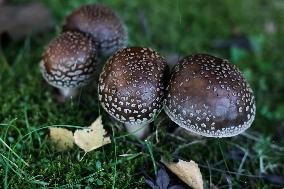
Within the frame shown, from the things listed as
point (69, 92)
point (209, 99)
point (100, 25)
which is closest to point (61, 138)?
point (69, 92)

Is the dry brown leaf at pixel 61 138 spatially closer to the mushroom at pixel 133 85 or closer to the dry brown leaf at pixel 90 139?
the dry brown leaf at pixel 90 139

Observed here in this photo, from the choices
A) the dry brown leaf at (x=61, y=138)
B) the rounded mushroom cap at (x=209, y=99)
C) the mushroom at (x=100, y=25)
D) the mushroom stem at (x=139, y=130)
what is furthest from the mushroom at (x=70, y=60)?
the rounded mushroom cap at (x=209, y=99)

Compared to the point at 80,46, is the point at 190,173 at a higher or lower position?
lower

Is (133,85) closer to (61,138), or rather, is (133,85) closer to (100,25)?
(61,138)

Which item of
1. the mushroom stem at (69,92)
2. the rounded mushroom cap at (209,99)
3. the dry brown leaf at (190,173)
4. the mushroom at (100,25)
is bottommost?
the dry brown leaf at (190,173)

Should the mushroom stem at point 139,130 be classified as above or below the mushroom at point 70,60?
below

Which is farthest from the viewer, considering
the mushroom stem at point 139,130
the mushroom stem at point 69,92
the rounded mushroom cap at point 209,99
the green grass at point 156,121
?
the mushroom stem at point 69,92

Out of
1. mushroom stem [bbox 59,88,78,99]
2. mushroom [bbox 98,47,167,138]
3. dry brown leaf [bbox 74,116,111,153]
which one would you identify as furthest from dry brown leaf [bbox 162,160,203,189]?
mushroom stem [bbox 59,88,78,99]
